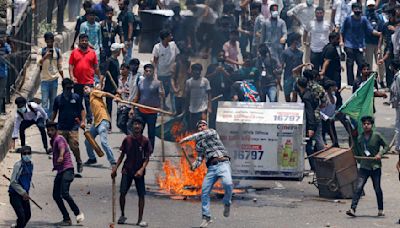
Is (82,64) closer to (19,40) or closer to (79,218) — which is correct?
(19,40)

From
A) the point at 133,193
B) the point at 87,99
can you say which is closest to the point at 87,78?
the point at 87,99

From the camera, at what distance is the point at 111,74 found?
25703 mm

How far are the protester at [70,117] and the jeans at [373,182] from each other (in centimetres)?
431

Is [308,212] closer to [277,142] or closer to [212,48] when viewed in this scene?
[277,142]

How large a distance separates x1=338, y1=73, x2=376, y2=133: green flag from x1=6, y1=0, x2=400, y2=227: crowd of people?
18.8 inches

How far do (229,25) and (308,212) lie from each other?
685 centimetres

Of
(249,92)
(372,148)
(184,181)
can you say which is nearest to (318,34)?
(249,92)

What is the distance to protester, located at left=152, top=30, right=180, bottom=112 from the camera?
25.7m

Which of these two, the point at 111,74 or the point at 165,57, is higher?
the point at 165,57

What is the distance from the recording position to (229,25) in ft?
88.0

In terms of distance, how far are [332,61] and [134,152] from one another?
785cm

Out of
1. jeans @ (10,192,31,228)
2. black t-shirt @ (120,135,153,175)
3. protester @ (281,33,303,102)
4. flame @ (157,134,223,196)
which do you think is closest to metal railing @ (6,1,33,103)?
flame @ (157,134,223,196)

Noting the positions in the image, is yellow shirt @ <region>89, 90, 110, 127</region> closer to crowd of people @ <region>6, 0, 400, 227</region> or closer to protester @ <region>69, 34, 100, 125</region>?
crowd of people @ <region>6, 0, 400, 227</region>

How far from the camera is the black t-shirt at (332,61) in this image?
26.6 metres
